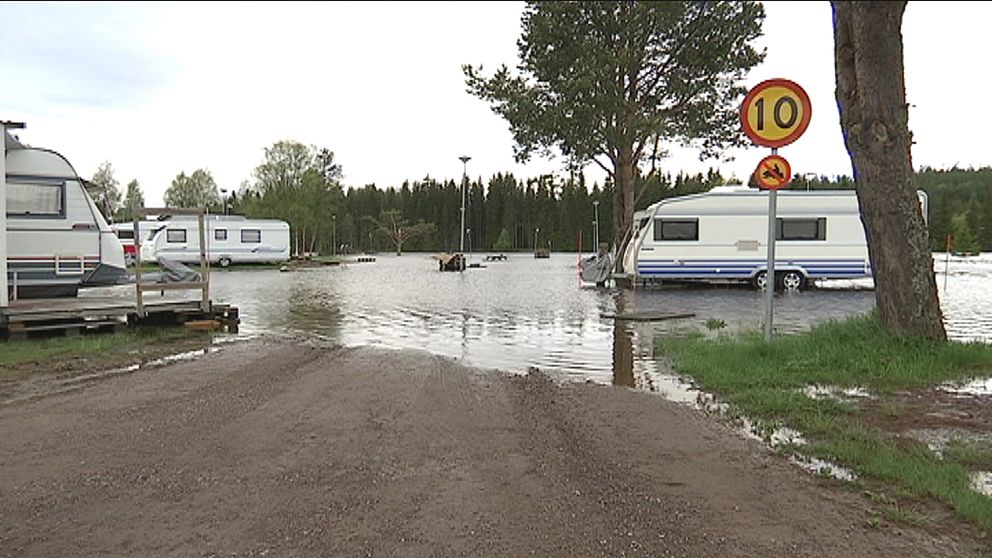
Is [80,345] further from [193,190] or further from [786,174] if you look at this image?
[193,190]

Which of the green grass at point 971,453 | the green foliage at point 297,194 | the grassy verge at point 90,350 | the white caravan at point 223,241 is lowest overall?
the grassy verge at point 90,350

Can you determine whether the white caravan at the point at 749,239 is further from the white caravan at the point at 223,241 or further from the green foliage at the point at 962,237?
the green foliage at the point at 962,237

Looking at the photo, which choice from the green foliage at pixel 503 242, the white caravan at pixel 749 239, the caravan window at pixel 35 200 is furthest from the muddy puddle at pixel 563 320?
the green foliage at pixel 503 242

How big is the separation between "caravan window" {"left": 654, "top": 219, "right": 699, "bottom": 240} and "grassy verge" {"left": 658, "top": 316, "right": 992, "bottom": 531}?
11513 millimetres

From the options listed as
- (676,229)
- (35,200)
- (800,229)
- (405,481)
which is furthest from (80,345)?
(800,229)

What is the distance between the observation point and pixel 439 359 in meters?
8.81

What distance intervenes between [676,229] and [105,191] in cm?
1449

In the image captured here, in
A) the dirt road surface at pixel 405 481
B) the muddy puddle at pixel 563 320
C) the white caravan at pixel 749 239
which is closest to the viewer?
the dirt road surface at pixel 405 481

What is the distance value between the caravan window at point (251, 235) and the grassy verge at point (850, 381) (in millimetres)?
33472

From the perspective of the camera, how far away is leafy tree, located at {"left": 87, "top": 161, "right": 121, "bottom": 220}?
14047 mm

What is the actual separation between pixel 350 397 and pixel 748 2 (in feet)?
65.6

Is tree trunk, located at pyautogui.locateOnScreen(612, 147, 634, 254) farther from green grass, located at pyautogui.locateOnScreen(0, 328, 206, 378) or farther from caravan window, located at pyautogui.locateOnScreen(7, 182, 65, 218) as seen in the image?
caravan window, located at pyautogui.locateOnScreen(7, 182, 65, 218)

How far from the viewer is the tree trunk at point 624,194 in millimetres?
24469

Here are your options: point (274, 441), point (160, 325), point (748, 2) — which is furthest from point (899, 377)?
point (748, 2)
